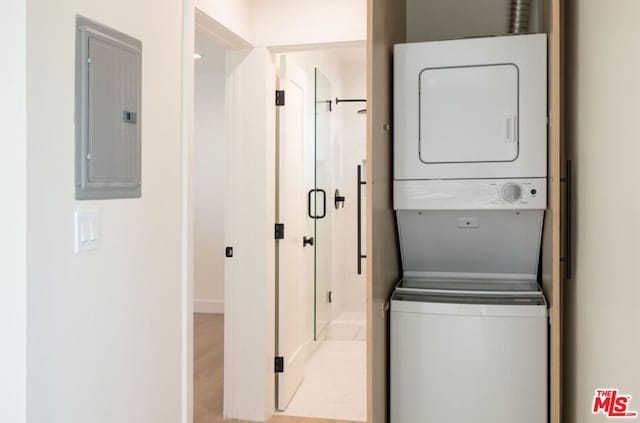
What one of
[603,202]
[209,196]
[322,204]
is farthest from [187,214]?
[209,196]

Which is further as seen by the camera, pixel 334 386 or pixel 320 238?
pixel 320 238

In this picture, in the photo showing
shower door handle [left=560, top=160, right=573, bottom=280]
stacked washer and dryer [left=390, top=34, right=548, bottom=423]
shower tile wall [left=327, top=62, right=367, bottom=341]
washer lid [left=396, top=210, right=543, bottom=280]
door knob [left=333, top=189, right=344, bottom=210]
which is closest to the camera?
shower door handle [left=560, top=160, right=573, bottom=280]

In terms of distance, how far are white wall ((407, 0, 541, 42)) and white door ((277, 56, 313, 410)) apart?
2.71 feet

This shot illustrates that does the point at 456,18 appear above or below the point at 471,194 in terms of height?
above

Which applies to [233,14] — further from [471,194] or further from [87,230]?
[87,230]

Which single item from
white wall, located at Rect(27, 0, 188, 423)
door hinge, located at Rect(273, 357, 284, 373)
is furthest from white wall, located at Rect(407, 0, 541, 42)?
door hinge, located at Rect(273, 357, 284, 373)

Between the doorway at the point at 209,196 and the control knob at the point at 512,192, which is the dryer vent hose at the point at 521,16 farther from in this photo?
the doorway at the point at 209,196

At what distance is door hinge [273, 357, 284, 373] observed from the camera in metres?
3.27

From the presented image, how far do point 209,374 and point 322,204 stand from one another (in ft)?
4.95

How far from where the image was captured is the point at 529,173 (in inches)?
88.8

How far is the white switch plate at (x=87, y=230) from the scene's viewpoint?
159cm

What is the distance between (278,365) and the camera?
129 inches

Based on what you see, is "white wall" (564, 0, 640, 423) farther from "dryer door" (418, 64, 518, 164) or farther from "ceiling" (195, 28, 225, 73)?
"ceiling" (195, 28, 225, 73)
